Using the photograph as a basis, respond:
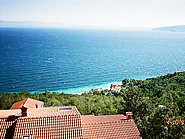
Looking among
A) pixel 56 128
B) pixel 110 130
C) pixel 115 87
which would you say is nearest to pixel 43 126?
pixel 56 128

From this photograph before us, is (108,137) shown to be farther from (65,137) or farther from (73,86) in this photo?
(73,86)

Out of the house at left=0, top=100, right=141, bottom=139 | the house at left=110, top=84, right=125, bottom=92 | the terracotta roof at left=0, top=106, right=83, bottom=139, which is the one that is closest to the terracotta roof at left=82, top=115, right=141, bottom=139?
the house at left=0, top=100, right=141, bottom=139

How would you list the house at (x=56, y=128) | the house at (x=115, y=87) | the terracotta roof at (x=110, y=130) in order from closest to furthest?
1. the house at (x=56, y=128)
2. the terracotta roof at (x=110, y=130)
3. the house at (x=115, y=87)

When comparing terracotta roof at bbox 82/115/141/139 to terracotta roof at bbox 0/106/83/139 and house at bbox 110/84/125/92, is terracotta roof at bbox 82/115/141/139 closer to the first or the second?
terracotta roof at bbox 0/106/83/139

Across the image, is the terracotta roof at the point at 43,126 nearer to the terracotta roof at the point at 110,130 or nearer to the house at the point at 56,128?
the house at the point at 56,128

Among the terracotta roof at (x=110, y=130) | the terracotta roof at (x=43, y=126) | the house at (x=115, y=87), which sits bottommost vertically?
the house at (x=115, y=87)

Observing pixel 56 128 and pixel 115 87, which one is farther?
pixel 115 87

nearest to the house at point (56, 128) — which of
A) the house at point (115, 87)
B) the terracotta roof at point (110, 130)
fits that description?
the terracotta roof at point (110, 130)

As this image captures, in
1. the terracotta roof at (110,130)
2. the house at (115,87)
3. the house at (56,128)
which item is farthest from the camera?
the house at (115,87)

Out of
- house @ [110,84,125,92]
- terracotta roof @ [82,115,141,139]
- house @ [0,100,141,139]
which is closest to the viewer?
house @ [0,100,141,139]

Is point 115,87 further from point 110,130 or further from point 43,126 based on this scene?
point 43,126

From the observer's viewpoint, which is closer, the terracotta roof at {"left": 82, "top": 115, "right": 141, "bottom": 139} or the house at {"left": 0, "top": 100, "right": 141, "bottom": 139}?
the house at {"left": 0, "top": 100, "right": 141, "bottom": 139}

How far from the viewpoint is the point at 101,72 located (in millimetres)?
56062

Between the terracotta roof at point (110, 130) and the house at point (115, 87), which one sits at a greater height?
the terracotta roof at point (110, 130)
